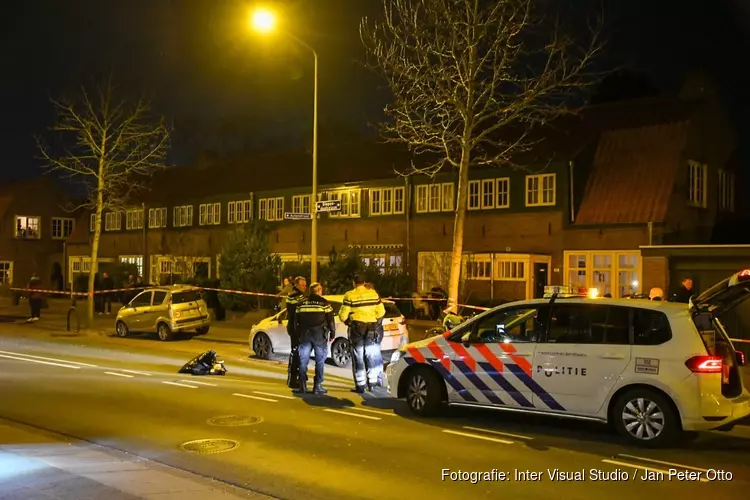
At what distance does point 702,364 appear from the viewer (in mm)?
7555

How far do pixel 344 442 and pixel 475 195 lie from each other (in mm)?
21397

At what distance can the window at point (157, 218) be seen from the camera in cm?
4238

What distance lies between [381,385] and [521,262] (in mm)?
15423

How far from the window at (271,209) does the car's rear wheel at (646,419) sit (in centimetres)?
2809

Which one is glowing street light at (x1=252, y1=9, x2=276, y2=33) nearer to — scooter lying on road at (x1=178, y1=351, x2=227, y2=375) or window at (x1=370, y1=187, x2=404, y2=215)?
scooter lying on road at (x1=178, y1=351, x2=227, y2=375)

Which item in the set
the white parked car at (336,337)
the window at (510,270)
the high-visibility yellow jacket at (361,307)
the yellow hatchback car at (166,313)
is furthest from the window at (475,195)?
the high-visibility yellow jacket at (361,307)

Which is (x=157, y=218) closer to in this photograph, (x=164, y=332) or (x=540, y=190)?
(x=164, y=332)

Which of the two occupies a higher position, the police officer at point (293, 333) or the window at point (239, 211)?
the window at point (239, 211)

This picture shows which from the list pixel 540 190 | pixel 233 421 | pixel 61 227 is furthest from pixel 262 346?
pixel 61 227

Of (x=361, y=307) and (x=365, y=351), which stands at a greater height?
(x=361, y=307)

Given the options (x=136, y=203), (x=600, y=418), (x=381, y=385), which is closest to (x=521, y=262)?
(x=381, y=385)

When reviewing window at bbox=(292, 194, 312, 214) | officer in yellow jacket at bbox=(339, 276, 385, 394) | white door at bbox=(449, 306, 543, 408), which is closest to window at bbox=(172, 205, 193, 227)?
window at bbox=(292, 194, 312, 214)

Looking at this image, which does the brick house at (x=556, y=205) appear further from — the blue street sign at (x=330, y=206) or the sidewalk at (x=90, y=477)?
the sidewalk at (x=90, y=477)

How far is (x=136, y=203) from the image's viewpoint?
4372 cm
